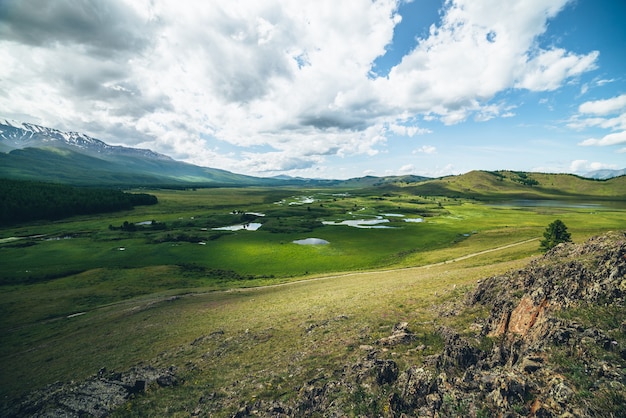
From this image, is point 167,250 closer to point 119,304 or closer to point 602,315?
point 119,304

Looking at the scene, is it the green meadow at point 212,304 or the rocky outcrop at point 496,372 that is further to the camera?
the green meadow at point 212,304

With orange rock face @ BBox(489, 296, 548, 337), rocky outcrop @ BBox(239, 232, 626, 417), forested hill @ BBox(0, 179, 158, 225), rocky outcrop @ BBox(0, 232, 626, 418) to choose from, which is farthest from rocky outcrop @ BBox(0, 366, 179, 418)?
forested hill @ BBox(0, 179, 158, 225)

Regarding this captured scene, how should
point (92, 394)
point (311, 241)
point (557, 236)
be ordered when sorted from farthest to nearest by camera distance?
point (311, 241) → point (557, 236) → point (92, 394)

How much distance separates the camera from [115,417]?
18.8 m

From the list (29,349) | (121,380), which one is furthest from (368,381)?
(29,349)

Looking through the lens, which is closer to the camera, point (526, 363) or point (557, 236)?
point (526, 363)

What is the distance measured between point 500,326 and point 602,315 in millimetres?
5581

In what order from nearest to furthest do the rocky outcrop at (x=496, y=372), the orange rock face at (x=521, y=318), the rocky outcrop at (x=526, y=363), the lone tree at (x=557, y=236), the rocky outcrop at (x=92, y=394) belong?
the rocky outcrop at (x=526, y=363)
the rocky outcrop at (x=496, y=372)
the orange rock face at (x=521, y=318)
the rocky outcrop at (x=92, y=394)
the lone tree at (x=557, y=236)

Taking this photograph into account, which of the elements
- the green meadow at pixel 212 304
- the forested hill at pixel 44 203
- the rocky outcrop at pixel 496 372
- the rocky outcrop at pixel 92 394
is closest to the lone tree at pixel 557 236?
the green meadow at pixel 212 304

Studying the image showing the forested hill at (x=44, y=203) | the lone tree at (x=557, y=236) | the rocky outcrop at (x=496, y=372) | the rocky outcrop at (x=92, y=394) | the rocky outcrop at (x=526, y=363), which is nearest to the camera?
the rocky outcrop at (x=526, y=363)

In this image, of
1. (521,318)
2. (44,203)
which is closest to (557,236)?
(521,318)

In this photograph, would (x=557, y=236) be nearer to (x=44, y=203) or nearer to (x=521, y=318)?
(x=521, y=318)

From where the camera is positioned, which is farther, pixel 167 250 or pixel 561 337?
pixel 167 250

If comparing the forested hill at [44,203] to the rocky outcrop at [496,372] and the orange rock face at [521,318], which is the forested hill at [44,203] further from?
the orange rock face at [521,318]
